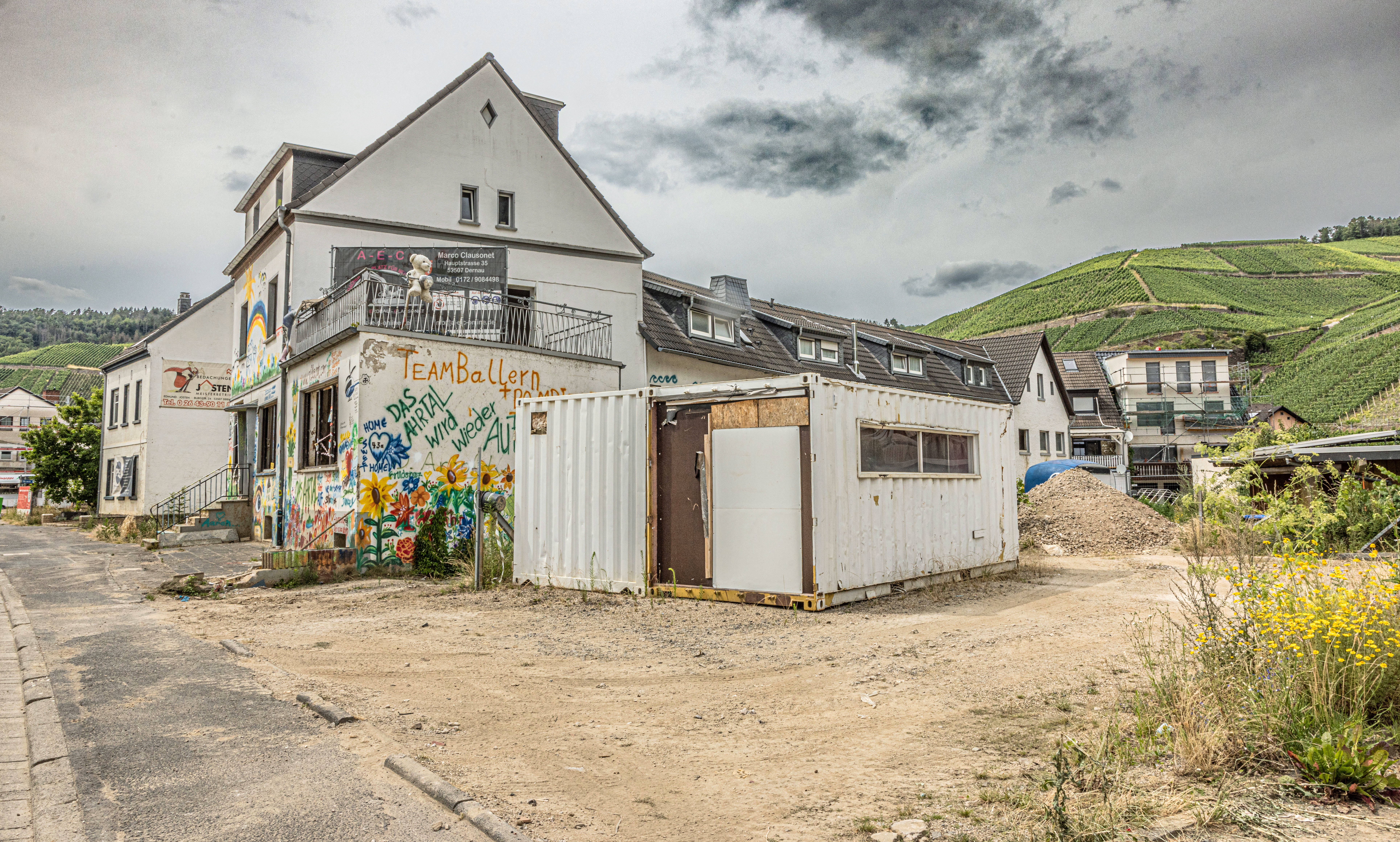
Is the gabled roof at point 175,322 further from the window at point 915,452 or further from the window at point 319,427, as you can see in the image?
the window at point 915,452

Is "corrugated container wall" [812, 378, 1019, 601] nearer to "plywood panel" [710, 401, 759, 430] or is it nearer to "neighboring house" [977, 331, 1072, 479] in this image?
"plywood panel" [710, 401, 759, 430]

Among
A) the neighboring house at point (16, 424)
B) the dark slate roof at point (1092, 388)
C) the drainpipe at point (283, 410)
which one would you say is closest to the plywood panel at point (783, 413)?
the drainpipe at point (283, 410)

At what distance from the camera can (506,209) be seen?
837 inches

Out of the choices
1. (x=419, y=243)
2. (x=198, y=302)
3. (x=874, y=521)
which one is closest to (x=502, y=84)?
(x=419, y=243)

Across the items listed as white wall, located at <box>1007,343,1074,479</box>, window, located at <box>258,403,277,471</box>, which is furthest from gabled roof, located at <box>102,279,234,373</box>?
white wall, located at <box>1007,343,1074,479</box>

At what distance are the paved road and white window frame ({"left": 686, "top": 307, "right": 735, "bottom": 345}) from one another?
1791 cm

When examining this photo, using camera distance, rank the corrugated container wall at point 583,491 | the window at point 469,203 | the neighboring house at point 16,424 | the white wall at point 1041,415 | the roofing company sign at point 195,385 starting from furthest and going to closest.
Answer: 1. the neighboring house at point 16,424
2. the white wall at point 1041,415
3. the roofing company sign at point 195,385
4. the window at point 469,203
5. the corrugated container wall at point 583,491

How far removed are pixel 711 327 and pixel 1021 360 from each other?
20.9 metres

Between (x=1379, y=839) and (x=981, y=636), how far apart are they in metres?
4.67

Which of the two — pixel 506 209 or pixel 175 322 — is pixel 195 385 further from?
pixel 506 209

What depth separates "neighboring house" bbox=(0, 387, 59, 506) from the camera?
70.8 metres

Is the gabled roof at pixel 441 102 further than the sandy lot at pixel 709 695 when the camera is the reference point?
Yes

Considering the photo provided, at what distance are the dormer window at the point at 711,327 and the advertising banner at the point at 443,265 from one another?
823 centimetres

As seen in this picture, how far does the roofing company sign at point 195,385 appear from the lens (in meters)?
27.5
